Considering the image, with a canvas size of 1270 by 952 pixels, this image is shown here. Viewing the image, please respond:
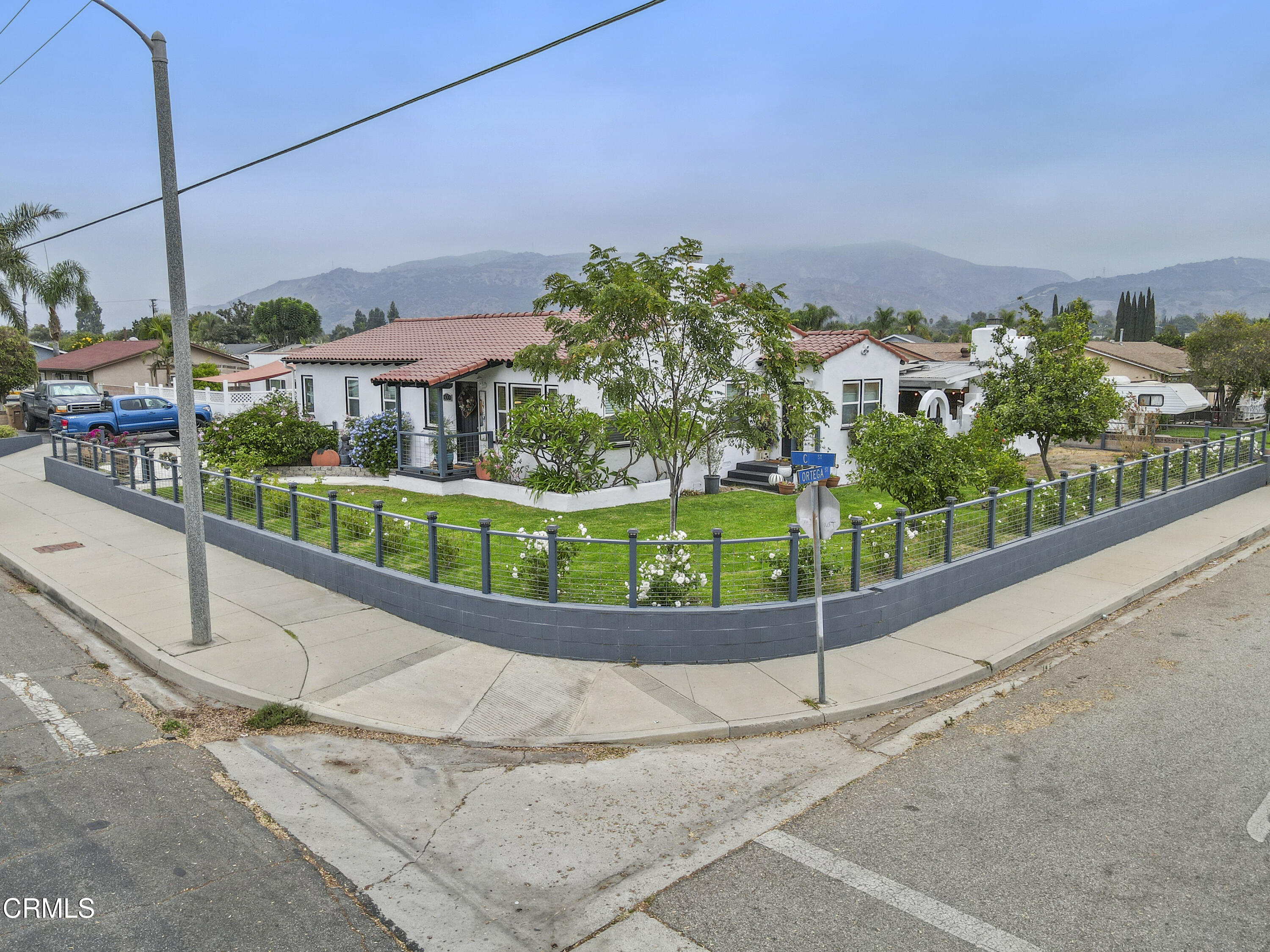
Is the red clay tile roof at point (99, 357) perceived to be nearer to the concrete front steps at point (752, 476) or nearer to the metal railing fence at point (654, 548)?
the concrete front steps at point (752, 476)

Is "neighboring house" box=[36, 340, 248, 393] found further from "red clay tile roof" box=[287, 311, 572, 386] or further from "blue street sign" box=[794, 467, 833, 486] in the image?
"blue street sign" box=[794, 467, 833, 486]

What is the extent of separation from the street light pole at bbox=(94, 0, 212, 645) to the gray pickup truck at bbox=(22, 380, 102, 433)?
2678 cm

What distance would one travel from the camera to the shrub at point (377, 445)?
22156 mm

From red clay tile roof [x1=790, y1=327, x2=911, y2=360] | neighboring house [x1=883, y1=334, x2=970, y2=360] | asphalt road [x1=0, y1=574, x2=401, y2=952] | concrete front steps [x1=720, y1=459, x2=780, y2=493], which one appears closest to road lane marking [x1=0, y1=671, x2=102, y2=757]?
asphalt road [x1=0, y1=574, x2=401, y2=952]

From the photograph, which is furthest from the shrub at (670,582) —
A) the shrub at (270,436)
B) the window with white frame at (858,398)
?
the shrub at (270,436)

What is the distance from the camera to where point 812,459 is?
7957 millimetres

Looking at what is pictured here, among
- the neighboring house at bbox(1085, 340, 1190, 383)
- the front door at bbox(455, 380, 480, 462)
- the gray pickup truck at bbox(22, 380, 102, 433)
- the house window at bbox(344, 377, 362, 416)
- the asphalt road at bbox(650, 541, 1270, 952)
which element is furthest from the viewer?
the neighboring house at bbox(1085, 340, 1190, 383)

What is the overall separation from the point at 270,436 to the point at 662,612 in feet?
54.0

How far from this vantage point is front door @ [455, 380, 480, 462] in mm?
21438

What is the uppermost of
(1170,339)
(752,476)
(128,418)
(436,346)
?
(1170,339)

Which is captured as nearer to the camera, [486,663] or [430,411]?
[486,663]

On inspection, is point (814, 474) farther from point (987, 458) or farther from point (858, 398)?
point (858, 398)

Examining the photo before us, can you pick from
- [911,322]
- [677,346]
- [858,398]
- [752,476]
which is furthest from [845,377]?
[911,322]

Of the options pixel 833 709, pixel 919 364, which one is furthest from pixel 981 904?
pixel 919 364
